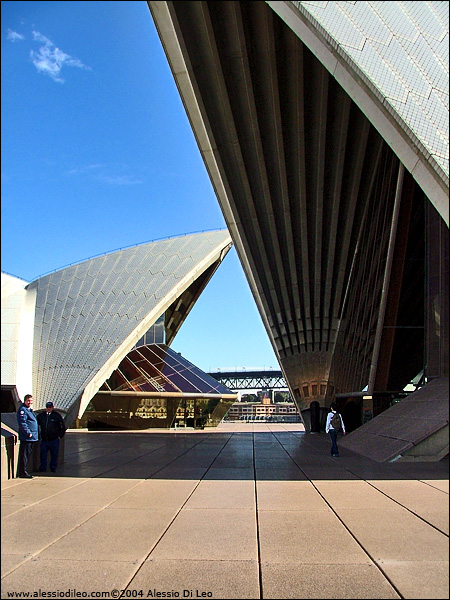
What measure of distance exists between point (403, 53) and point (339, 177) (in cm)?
1185

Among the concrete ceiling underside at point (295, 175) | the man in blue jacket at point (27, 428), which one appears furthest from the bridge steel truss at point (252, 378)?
the man in blue jacket at point (27, 428)

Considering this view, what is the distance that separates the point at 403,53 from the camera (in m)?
5.86

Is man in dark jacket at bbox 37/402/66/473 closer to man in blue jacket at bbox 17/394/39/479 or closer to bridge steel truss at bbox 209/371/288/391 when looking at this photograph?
man in blue jacket at bbox 17/394/39/479

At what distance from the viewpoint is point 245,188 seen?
1772 cm

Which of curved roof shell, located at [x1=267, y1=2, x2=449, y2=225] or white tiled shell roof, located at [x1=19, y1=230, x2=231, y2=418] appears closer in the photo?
curved roof shell, located at [x1=267, y1=2, x2=449, y2=225]

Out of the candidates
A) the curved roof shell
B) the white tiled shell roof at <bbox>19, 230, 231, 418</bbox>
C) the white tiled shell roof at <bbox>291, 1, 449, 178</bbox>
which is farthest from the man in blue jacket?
the white tiled shell roof at <bbox>19, 230, 231, 418</bbox>

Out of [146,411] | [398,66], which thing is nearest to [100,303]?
[146,411]

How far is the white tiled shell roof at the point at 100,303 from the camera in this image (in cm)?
2280

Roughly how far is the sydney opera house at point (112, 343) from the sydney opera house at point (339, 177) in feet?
17.3

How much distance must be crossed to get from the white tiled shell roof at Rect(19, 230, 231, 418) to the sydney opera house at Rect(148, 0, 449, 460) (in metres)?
5.40

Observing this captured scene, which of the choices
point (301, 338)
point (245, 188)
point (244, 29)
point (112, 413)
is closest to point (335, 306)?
point (301, 338)

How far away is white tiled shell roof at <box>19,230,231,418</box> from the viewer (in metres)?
22.8

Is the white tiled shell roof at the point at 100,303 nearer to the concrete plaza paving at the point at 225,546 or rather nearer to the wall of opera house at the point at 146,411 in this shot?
the wall of opera house at the point at 146,411

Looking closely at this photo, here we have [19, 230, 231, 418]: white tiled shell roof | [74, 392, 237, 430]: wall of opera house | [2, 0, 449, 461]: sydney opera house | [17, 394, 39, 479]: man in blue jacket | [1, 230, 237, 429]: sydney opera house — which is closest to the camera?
[2, 0, 449, 461]: sydney opera house
